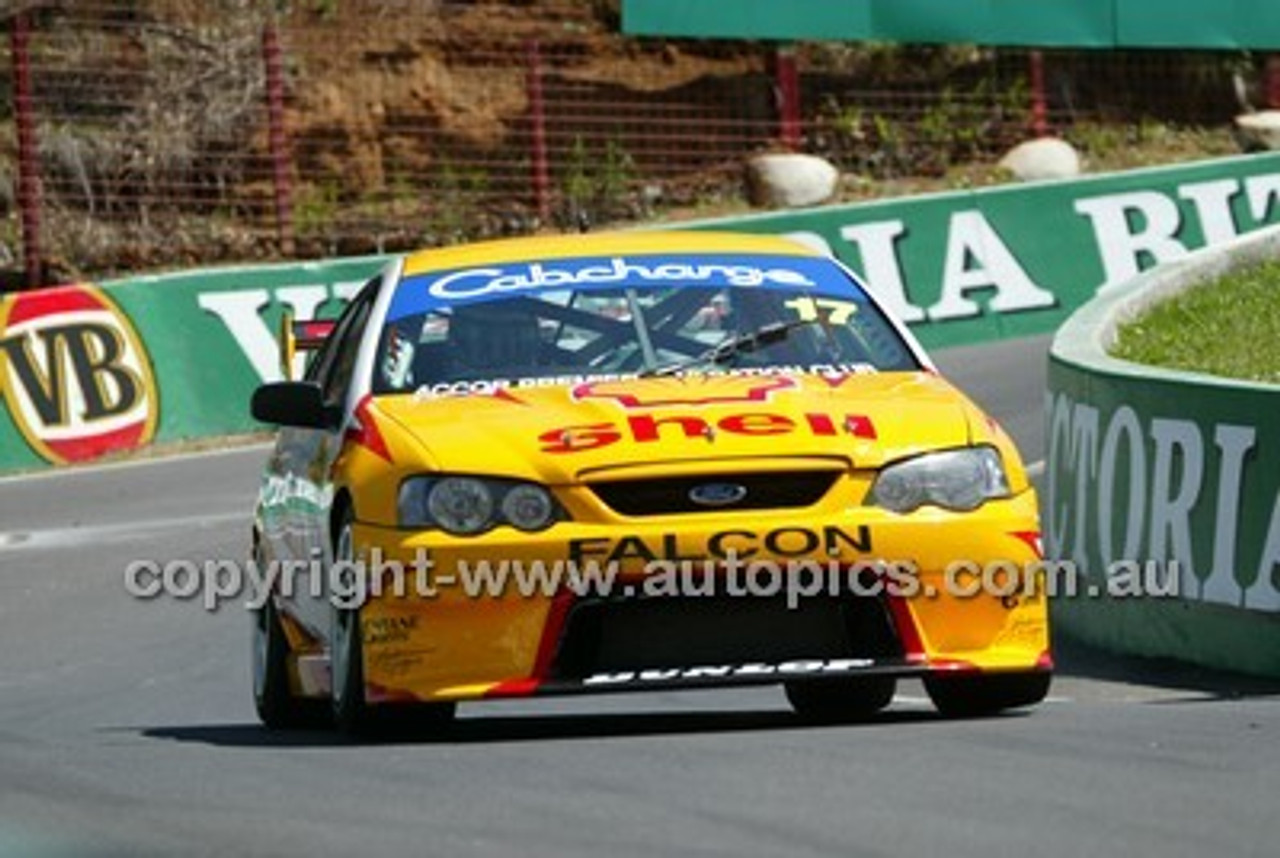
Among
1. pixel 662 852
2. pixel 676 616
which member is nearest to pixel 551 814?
pixel 662 852

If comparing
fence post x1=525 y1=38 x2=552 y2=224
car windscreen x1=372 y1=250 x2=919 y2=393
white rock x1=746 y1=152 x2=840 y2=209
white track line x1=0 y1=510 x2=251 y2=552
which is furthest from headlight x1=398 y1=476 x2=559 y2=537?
white rock x1=746 y1=152 x2=840 y2=209

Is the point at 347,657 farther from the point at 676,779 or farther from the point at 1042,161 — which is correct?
the point at 1042,161

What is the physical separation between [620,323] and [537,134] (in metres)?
18.7

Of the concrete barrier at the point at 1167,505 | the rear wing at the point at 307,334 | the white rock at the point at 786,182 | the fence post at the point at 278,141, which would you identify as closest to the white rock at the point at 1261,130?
the white rock at the point at 786,182

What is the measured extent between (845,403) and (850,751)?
1.51m

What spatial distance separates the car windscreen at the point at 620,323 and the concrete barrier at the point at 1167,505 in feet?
5.41

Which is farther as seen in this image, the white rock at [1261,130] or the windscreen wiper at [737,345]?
the white rock at [1261,130]

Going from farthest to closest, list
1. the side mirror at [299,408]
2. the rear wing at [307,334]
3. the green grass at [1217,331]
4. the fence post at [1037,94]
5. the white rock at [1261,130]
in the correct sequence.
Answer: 1. the white rock at [1261,130]
2. the fence post at [1037,94]
3. the green grass at [1217,331]
4. the rear wing at [307,334]
5. the side mirror at [299,408]

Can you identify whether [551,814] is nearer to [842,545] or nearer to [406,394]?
[842,545]

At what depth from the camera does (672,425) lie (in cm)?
959

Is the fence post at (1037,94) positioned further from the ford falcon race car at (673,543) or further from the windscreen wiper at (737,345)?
the ford falcon race car at (673,543)

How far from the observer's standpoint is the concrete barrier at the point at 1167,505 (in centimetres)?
1173

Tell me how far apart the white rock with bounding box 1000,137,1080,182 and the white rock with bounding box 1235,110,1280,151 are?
5.36 ft

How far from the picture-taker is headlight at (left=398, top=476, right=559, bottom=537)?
9.43 m
